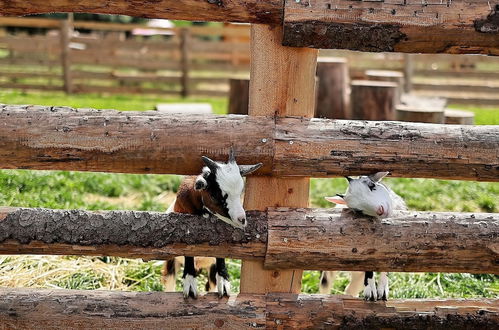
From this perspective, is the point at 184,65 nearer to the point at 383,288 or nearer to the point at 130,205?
the point at 130,205

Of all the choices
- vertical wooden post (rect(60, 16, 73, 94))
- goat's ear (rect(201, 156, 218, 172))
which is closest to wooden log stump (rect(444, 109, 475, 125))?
goat's ear (rect(201, 156, 218, 172))

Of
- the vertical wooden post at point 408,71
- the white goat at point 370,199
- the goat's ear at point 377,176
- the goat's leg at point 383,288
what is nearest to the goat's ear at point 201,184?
the white goat at point 370,199

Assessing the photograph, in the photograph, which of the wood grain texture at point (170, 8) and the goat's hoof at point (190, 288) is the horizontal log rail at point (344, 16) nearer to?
the wood grain texture at point (170, 8)

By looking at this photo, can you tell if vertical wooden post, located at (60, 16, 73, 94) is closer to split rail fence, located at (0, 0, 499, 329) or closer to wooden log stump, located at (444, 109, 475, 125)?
wooden log stump, located at (444, 109, 475, 125)

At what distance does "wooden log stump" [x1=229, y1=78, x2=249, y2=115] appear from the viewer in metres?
12.0

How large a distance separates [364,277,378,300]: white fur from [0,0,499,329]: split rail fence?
0.32 feet

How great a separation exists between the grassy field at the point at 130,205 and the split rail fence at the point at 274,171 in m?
1.30

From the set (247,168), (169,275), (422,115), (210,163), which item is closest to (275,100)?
(247,168)

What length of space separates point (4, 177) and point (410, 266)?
4046mm

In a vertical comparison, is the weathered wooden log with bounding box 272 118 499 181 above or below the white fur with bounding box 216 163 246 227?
above

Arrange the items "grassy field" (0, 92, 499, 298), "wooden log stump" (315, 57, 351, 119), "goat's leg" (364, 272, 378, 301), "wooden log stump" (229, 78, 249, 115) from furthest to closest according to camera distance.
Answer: "wooden log stump" (315, 57, 351, 119)
"wooden log stump" (229, 78, 249, 115)
"grassy field" (0, 92, 499, 298)
"goat's leg" (364, 272, 378, 301)

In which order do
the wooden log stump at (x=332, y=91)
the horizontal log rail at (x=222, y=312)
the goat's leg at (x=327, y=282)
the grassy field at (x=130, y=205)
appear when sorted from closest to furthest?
the horizontal log rail at (x=222, y=312) < the goat's leg at (x=327, y=282) < the grassy field at (x=130, y=205) < the wooden log stump at (x=332, y=91)

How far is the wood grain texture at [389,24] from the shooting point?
12.6ft

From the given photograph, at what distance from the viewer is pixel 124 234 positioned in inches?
154
